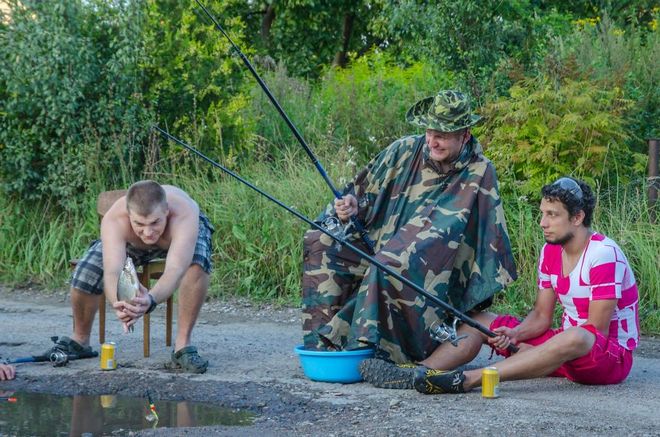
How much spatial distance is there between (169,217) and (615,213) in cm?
396

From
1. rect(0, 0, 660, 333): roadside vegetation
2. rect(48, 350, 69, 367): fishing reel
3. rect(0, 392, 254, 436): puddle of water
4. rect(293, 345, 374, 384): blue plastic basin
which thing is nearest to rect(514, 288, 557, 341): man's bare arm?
rect(293, 345, 374, 384): blue plastic basin

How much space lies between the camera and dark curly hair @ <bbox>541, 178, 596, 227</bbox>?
18.9ft

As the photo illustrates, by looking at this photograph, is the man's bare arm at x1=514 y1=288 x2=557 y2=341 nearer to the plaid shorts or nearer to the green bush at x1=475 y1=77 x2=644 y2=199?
the plaid shorts

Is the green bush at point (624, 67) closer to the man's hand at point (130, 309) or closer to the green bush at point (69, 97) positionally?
the green bush at point (69, 97)

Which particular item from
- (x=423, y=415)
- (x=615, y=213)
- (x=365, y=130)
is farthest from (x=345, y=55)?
(x=423, y=415)

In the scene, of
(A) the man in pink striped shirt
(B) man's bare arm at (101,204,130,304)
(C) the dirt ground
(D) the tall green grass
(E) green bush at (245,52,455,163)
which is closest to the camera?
(C) the dirt ground

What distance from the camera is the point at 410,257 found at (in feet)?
19.5

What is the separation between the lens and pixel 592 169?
8.95 meters

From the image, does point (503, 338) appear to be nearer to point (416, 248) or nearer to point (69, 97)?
point (416, 248)

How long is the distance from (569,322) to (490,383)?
733 millimetres

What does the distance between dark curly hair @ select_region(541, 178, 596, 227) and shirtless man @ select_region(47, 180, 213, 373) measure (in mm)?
2139

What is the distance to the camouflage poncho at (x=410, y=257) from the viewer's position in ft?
19.5

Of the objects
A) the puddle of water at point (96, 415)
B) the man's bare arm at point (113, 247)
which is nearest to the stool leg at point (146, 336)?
the man's bare arm at point (113, 247)

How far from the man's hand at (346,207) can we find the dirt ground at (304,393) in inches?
38.2
